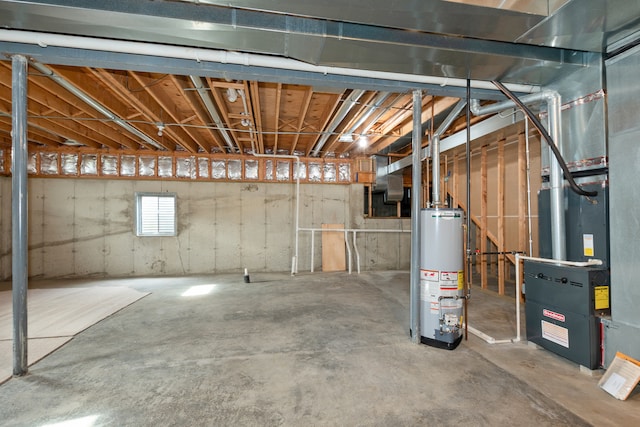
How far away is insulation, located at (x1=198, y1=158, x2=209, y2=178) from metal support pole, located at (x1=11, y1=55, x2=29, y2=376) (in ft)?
13.5

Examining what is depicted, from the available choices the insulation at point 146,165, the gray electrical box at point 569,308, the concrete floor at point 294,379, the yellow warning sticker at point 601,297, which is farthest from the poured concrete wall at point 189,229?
the yellow warning sticker at point 601,297

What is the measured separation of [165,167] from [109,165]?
111 cm

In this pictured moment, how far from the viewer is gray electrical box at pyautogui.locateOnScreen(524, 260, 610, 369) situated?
2123 mm

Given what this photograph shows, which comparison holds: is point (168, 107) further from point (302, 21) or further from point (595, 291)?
point (595, 291)

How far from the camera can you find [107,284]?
5344 millimetres

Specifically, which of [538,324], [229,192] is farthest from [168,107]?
[538,324]

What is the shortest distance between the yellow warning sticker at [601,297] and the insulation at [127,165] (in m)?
7.46

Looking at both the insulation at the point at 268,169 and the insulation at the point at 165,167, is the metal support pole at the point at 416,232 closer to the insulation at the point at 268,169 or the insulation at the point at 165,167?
the insulation at the point at 268,169

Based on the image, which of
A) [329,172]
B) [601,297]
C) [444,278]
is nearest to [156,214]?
[329,172]

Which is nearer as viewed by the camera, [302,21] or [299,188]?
[302,21]

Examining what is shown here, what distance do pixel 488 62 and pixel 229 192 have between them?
5.53 metres

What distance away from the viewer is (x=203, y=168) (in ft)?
20.7

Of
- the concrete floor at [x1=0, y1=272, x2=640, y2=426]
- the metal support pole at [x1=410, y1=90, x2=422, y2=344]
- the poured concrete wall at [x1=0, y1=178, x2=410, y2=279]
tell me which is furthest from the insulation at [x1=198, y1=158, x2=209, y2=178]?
the metal support pole at [x1=410, y1=90, x2=422, y2=344]

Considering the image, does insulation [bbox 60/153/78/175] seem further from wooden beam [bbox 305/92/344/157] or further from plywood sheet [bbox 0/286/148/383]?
wooden beam [bbox 305/92/344/157]
